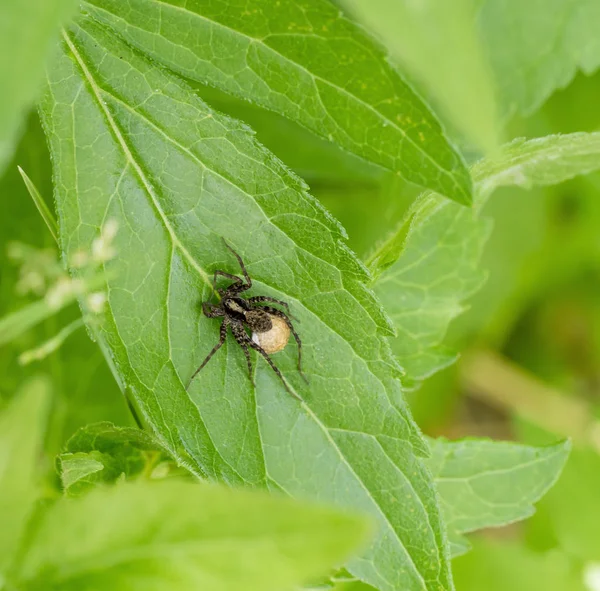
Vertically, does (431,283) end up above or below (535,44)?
below

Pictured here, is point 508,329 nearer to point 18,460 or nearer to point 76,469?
point 76,469

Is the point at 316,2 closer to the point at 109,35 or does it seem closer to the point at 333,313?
the point at 109,35

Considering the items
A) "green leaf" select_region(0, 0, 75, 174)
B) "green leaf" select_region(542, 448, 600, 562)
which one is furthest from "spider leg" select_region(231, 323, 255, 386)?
"green leaf" select_region(542, 448, 600, 562)

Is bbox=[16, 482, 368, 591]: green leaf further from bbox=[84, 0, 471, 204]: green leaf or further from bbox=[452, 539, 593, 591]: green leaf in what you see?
bbox=[452, 539, 593, 591]: green leaf

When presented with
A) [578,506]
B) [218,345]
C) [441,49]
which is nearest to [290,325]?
[218,345]

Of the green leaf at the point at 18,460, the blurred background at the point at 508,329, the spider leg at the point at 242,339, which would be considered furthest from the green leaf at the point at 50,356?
the green leaf at the point at 18,460
